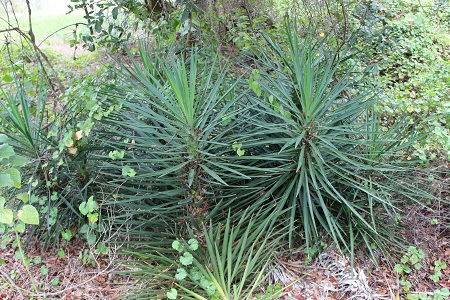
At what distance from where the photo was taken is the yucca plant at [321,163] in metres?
2.24

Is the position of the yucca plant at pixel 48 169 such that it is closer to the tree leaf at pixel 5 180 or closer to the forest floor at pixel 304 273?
the forest floor at pixel 304 273

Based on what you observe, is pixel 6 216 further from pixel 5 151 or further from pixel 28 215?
pixel 5 151

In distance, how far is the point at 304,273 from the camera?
2355 millimetres

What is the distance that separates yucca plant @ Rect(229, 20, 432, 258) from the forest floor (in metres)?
0.15

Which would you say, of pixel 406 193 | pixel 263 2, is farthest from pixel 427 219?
pixel 263 2

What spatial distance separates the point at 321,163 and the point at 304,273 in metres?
0.70

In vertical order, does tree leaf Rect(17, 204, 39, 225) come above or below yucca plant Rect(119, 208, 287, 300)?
above

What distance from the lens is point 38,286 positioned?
2.44 meters

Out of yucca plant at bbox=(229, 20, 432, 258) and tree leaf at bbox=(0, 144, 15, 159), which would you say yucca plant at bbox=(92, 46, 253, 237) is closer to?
yucca plant at bbox=(229, 20, 432, 258)

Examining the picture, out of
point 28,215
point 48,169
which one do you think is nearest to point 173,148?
point 28,215

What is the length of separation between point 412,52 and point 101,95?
4.04m

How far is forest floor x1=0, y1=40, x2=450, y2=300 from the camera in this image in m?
2.28

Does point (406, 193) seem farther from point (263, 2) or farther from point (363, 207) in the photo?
point (263, 2)

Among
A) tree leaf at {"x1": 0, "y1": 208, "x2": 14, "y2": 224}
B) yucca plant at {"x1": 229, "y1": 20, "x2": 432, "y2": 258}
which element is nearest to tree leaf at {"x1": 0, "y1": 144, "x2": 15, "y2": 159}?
tree leaf at {"x1": 0, "y1": 208, "x2": 14, "y2": 224}
